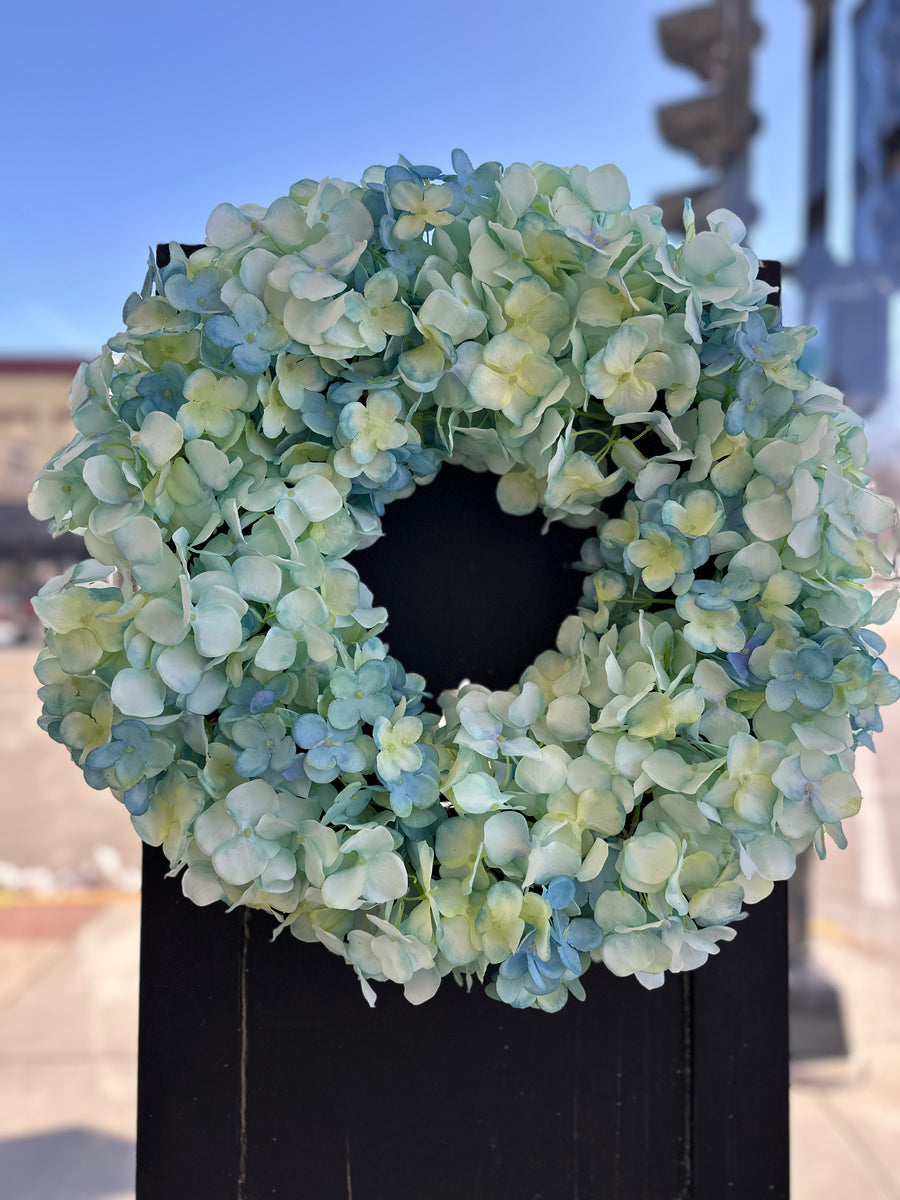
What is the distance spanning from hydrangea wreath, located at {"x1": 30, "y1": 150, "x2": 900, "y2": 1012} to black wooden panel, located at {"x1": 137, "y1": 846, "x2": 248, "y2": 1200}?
0.41ft

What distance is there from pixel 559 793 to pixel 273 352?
36cm

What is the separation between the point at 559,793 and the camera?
24.4 inches

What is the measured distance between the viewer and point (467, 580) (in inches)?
29.9

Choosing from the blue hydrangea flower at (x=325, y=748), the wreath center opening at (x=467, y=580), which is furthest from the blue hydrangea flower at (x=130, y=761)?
the wreath center opening at (x=467, y=580)

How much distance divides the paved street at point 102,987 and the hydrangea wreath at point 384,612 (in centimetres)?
206

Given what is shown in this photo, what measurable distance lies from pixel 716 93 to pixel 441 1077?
7.66 ft

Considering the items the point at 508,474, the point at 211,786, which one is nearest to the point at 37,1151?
the point at 211,786

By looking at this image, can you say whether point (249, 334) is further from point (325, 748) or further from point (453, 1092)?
point (453, 1092)

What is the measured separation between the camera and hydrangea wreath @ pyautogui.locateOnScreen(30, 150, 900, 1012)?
0.60 m

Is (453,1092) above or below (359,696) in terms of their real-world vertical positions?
below

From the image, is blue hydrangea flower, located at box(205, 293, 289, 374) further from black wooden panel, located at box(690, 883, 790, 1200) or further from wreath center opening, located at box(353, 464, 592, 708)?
black wooden panel, located at box(690, 883, 790, 1200)

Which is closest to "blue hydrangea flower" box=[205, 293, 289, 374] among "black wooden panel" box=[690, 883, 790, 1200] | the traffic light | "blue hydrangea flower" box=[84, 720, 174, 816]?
"blue hydrangea flower" box=[84, 720, 174, 816]

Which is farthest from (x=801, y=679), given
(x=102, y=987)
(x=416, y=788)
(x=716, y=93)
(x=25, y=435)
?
(x=25, y=435)

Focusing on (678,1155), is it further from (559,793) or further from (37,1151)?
(37,1151)
